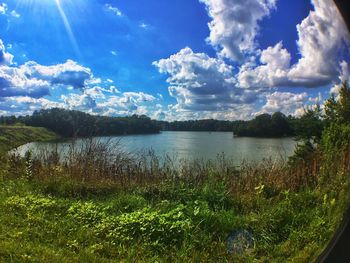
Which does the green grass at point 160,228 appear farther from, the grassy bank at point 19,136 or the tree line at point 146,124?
the grassy bank at point 19,136

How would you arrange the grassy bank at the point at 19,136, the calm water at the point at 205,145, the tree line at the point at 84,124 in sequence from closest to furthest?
the calm water at the point at 205,145 < the tree line at the point at 84,124 < the grassy bank at the point at 19,136

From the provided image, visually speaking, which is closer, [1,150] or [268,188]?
[268,188]

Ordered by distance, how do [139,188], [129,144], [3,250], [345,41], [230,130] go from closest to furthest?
[345,41], [3,250], [230,130], [139,188], [129,144]

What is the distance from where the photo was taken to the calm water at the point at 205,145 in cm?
721

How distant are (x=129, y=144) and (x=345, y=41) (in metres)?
9.19

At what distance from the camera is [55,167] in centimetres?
918

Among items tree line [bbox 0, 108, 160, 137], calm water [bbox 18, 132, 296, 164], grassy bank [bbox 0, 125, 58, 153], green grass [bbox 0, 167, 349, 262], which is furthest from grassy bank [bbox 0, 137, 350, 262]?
grassy bank [bbox 0, 125, 58, 153]

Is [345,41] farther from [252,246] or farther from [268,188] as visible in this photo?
[268,188]

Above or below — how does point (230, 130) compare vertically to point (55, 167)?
above

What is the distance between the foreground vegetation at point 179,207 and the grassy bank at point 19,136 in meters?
1.90

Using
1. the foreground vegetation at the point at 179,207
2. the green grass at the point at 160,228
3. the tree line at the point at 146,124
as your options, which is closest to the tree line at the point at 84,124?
the tree line at the point at 146,124

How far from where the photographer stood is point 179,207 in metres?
5.60

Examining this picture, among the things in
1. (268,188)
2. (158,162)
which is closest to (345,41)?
(268,188)

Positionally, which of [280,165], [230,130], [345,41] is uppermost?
[345,41]
